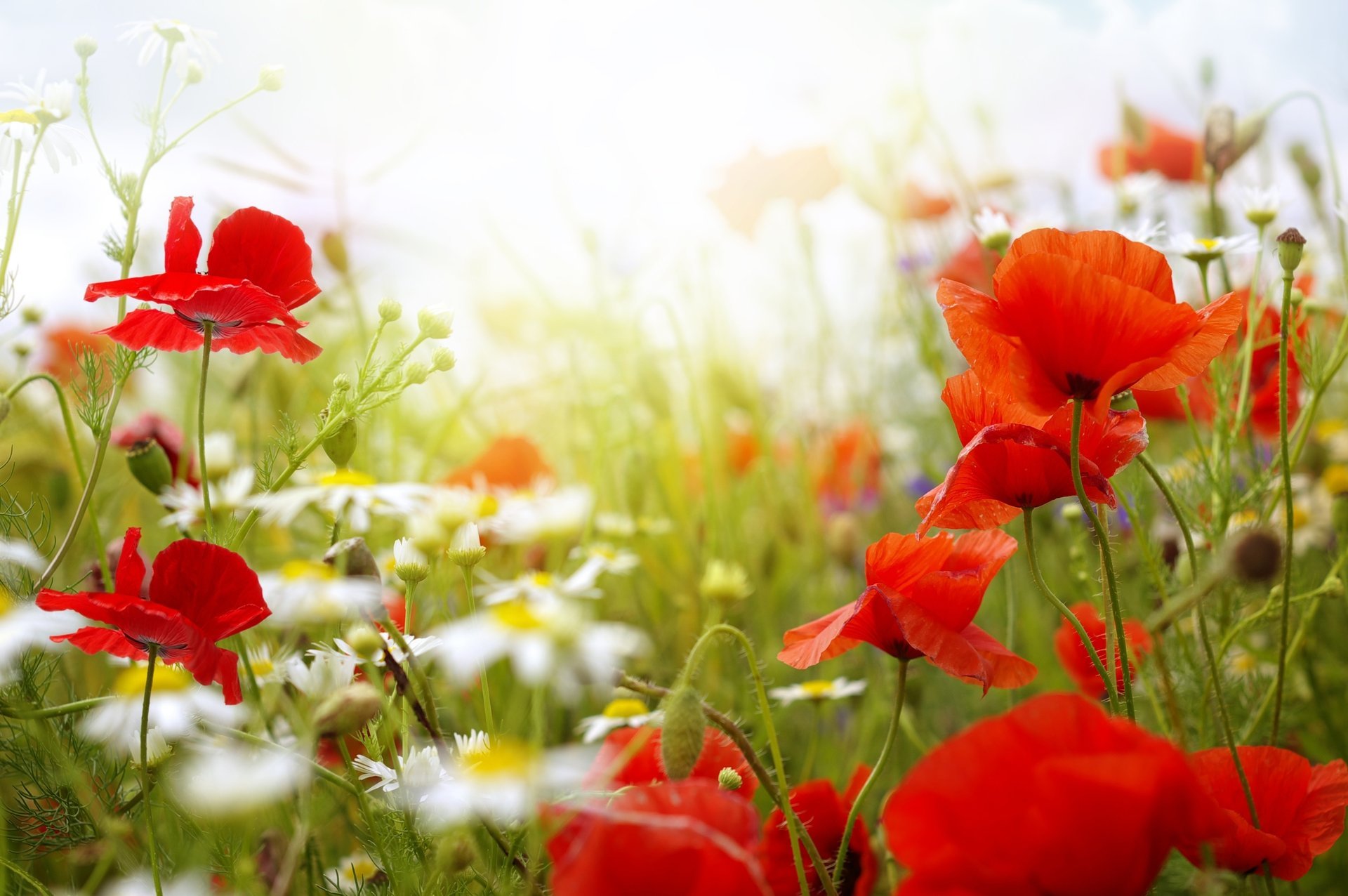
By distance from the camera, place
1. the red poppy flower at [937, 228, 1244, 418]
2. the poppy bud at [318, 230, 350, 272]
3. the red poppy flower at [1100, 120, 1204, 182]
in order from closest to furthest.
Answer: the red poppy flower at [937, 228, 1244, 418]
the poppy bud at [318, 230, 350, 272]
the red poppy flower at [1100, 120, 1204, 182]

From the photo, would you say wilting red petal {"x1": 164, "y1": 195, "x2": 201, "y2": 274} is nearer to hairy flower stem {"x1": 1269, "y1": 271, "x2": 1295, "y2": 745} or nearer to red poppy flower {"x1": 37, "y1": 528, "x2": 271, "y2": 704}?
red poppy flower {"x1": 37, "y1": 528, "x2": 271, "y2": 704}

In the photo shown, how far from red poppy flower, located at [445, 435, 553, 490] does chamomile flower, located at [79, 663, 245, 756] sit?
20.1 inches

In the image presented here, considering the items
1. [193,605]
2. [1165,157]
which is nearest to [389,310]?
[193,605]

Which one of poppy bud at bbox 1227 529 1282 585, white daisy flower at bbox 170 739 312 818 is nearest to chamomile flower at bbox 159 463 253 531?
white daisy flower at bbox 170 739 312 818

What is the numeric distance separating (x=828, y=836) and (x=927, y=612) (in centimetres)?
14

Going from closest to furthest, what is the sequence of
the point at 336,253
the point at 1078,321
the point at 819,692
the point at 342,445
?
the point at 1078,321 < the point at 342,445 < the point at 819,692 < the point at 336,253

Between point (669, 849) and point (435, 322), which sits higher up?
point (435, 322)

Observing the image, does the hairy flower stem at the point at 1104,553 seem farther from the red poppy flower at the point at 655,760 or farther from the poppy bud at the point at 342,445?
the poppy bud at the point at 342,445

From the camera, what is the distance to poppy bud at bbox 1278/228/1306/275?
46 centimetres

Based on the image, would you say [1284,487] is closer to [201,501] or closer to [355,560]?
[355,560]

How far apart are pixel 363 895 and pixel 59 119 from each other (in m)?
0.37

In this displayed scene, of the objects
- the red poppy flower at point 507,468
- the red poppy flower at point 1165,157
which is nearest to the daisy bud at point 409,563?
the red poppy flower at point 507,468

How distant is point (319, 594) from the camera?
0.34 meters

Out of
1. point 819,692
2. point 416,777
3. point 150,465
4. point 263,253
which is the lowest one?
point 819,692
